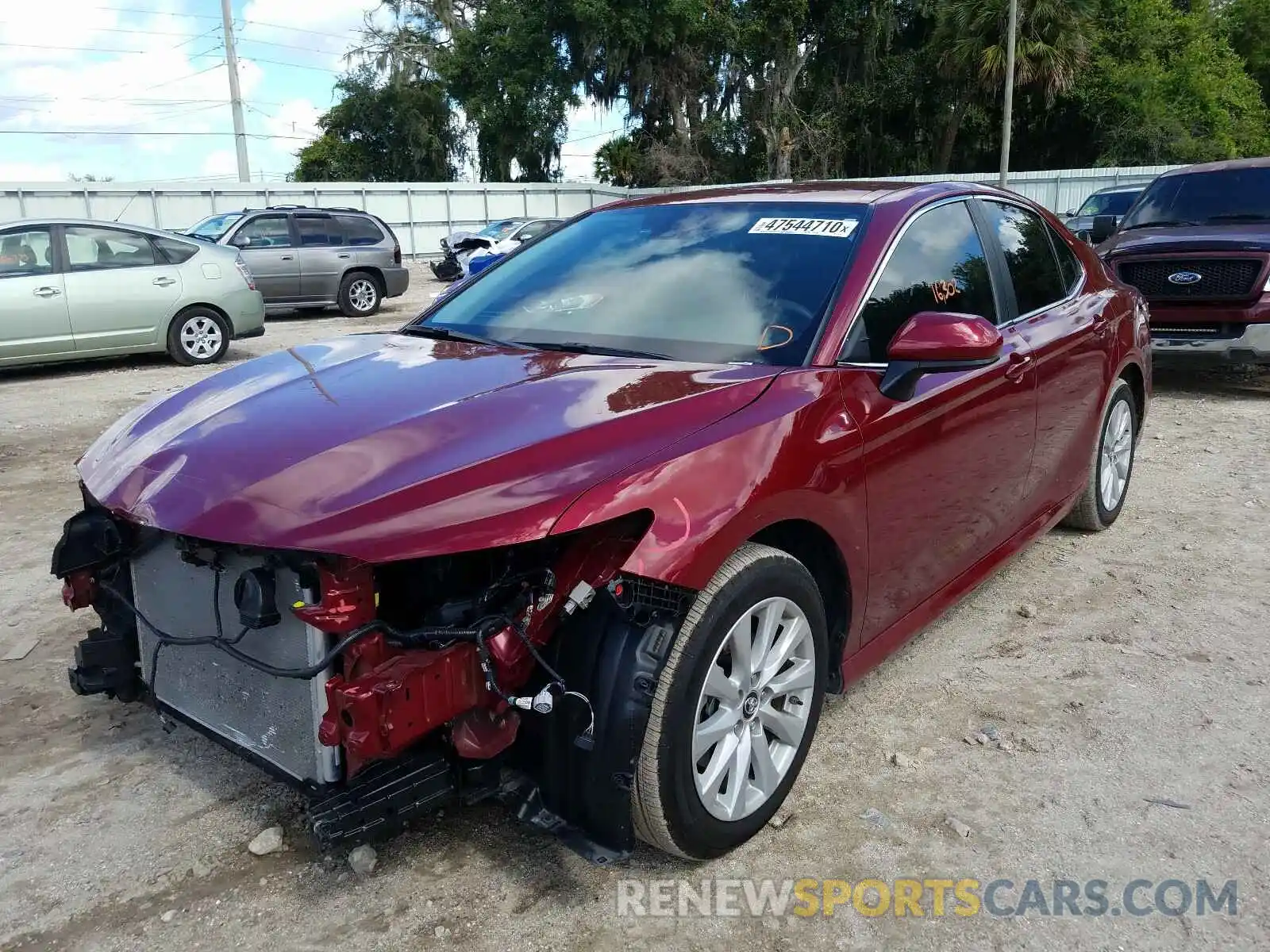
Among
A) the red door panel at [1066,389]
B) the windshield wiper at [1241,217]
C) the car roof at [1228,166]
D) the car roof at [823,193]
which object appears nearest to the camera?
the car roof at [823,193]

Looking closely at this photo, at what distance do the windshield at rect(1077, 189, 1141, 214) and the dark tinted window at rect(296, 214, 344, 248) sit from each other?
38.8 feet

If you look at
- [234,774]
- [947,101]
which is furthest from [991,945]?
[947,101]

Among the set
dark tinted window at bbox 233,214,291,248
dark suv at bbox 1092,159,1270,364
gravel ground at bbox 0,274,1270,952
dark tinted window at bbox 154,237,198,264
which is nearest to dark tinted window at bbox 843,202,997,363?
gravel ground at bbox 0,274,1270,952

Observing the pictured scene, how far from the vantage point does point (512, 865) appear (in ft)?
8.46

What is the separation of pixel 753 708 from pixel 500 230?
70.5 feet

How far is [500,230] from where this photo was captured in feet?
75.4

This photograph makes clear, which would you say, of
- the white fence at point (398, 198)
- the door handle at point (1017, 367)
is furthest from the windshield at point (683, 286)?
the white fence at point (398, 198)

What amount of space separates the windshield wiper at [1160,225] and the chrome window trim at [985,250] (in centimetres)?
516

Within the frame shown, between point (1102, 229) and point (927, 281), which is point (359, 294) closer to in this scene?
point (1102, 229)

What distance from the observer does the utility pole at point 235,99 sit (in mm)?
32031

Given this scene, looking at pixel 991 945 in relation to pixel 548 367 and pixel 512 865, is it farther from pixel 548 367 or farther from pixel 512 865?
pixel 548 367

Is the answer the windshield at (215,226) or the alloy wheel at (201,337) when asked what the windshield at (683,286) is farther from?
the windshield at (215,226)

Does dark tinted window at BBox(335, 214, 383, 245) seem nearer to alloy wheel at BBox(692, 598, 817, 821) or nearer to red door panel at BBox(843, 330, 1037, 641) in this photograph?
red door panel at BBox(843, 330, 1037, 641)

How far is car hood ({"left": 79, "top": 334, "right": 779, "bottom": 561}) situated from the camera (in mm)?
2178
